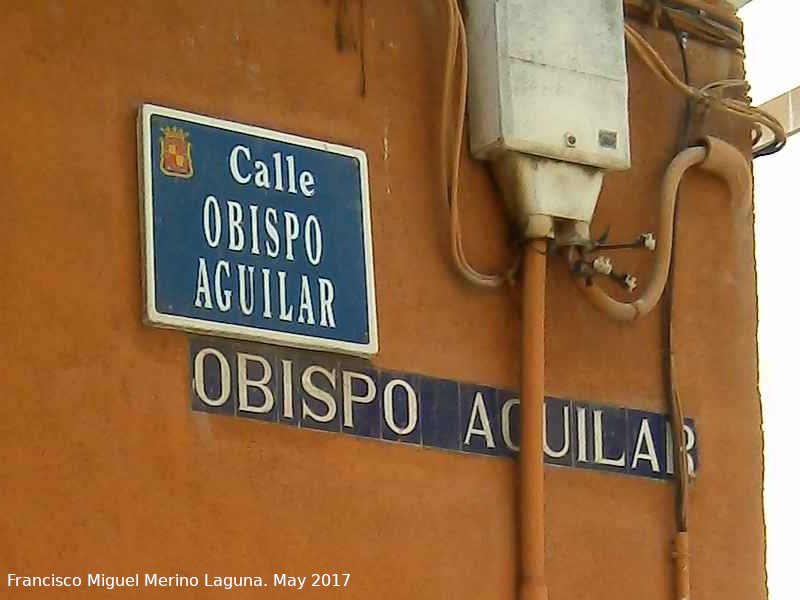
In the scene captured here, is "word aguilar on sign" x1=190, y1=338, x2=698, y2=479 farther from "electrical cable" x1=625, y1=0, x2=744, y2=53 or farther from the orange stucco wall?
"electrical cable" x1=625, y1=0, x2=744, y2=53

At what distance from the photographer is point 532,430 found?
4.89 metres

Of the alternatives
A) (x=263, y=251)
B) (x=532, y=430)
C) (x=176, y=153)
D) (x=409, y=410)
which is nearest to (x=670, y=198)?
(x=532, y=430)

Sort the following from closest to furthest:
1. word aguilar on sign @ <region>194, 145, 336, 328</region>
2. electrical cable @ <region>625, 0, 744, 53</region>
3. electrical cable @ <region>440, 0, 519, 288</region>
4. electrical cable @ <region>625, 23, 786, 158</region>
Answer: word aguilar on sign @ <region>194, 145, 336, 328</region> < electrical cable @ <region>440, 0, 519, 288</region> < electrical cable @ <region>625, 23, 786, 158</region> < electrical cable @ <region>625, 0, 744, 53</region>

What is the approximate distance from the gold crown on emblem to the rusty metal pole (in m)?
0.96

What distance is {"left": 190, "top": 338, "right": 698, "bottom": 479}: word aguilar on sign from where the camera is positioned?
→ 14.8 ft

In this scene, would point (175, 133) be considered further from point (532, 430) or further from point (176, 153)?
point (532, 430)

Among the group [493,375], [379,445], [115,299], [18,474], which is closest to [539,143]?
[493,375]

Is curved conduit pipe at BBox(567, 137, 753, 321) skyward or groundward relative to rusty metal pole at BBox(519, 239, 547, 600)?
skyward

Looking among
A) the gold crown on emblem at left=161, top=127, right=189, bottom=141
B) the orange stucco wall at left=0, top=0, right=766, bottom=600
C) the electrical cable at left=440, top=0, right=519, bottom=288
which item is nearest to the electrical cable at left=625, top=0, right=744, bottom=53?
the orange stucco wall at left=0, top=0, right=766, bottom=600

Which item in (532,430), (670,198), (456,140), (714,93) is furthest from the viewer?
(714,93)

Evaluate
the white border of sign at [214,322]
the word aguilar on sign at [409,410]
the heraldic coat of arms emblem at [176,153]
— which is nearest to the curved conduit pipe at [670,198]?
the word aguilar on sign at [409,410]

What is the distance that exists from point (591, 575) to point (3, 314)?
5.30ft

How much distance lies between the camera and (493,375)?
4.96 meters

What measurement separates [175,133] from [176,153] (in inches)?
1.8
